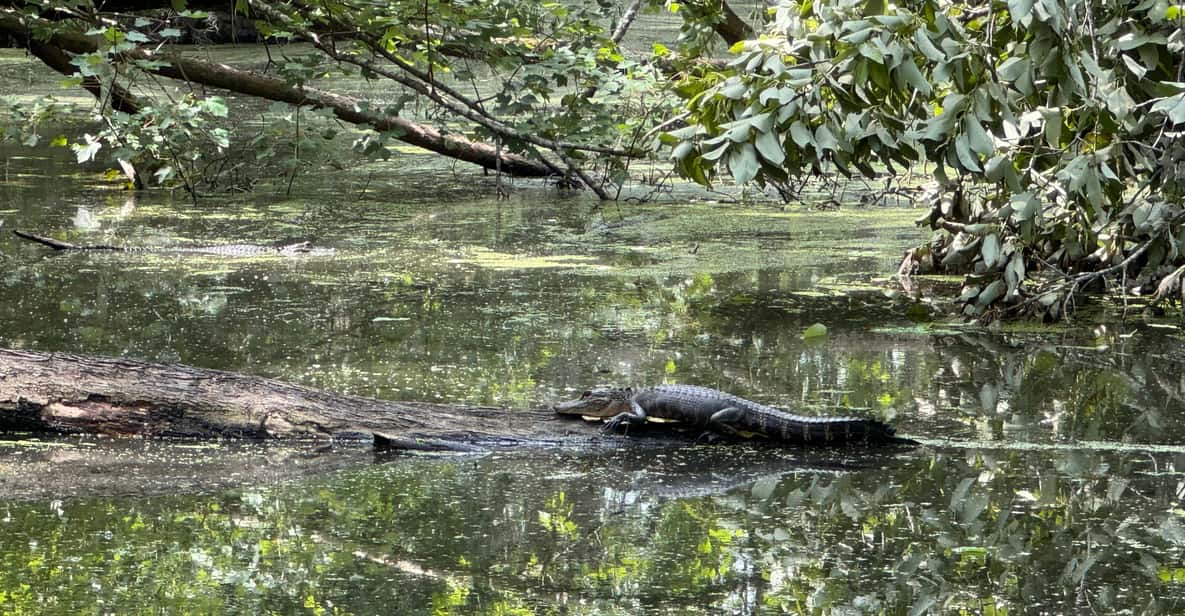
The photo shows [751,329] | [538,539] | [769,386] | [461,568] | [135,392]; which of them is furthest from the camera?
[751,329]

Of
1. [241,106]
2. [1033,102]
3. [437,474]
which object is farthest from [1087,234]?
[241,106]

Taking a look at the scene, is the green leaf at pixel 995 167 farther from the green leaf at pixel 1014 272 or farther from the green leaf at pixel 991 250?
the green leaf at pixel 1014 272

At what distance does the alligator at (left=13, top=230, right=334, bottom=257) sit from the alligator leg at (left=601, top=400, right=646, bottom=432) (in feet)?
11.0

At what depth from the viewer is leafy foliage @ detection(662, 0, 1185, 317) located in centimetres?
387

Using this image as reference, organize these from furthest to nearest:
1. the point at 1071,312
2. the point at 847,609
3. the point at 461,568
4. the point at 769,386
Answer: the point at 1071,312 → the point at 769,386 → the point at 461,568 → the point at 847,609

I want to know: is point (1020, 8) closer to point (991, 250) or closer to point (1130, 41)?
point (1130, 41)

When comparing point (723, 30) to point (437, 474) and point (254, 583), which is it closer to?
point (437, 474)

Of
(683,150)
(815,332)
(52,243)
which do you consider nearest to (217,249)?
(52,243)

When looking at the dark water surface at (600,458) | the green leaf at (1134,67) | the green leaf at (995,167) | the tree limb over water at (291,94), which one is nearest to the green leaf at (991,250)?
the dark water surface at (600,458)

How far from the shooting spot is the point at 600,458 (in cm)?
362

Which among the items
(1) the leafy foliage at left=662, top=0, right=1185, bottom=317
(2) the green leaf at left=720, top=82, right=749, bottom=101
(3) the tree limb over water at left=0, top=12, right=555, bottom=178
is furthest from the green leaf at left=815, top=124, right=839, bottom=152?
(3) the tree limb over water at left=0, top=12, right=555, bottom=178

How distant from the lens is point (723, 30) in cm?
892

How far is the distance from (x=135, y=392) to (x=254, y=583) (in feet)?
4.32

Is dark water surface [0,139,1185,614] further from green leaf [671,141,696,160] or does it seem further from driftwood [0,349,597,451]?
green leaf [671,141,696,160]
